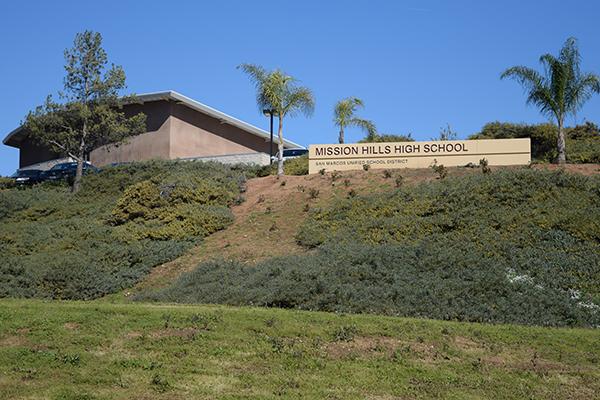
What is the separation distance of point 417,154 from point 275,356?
67.6 feet

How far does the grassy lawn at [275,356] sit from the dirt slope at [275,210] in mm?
8497

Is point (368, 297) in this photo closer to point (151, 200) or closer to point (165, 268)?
point (165, 268)

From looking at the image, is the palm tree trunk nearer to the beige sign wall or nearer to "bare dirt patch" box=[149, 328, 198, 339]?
the beige sign wall

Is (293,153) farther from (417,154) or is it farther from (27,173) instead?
(417,154)

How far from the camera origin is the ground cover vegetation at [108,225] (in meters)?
21.2

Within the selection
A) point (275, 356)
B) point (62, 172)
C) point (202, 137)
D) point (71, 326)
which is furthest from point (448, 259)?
point (202, 137)

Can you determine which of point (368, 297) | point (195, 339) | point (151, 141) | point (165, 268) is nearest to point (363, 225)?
point (165, 268)

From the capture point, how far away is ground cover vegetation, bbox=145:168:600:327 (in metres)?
16.3

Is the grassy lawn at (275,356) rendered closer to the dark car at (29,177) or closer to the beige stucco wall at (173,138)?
the dark car at (29,177)

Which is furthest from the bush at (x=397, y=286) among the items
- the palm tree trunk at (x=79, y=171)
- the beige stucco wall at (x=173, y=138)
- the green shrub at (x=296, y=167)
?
the beige stucco wall at (x=173, y=138)

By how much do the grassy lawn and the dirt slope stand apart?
8497 millimetres

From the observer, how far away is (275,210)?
2789 centimetres

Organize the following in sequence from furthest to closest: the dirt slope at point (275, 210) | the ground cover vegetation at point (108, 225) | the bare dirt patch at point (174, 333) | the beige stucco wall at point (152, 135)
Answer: the beige stucco wall at point (152, 135), the dirt slope at point (275, 210), the ground cover vegetation at point (108, 225), the bare dirt patch at point (174, 333)

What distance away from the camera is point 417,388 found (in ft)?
35.1
